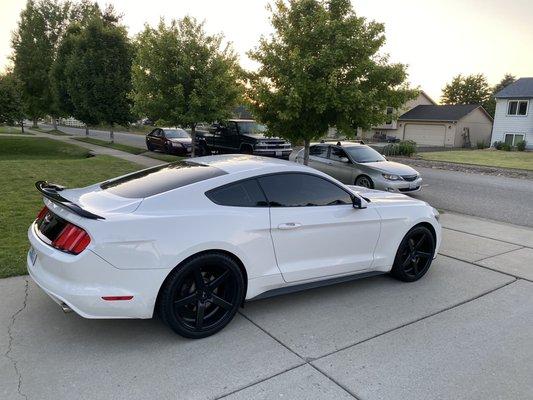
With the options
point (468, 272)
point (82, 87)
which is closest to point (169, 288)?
point (468, 272)

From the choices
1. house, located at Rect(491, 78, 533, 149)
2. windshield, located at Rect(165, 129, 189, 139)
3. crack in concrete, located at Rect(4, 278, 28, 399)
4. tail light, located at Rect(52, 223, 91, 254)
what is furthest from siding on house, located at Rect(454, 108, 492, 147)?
tail light, located at Rect(52, 223, 91, 254)

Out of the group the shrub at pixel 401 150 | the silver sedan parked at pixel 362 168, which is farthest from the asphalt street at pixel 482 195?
the shrub at pixel 401 150

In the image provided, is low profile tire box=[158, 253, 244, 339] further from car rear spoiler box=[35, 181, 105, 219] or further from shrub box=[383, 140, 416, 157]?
shrub box=[383, 140, 416, 157]

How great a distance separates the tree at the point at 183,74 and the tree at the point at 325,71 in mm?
3750

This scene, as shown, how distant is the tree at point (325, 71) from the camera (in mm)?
9664

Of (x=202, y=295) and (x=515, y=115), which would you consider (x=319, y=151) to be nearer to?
(x=202, y=295)

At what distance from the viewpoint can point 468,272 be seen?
548 centimetres

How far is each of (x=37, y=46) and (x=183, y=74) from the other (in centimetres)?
3043

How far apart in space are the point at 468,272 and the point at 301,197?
2681 millimetres

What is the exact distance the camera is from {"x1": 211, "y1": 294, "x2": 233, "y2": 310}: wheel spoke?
3645 millimetres

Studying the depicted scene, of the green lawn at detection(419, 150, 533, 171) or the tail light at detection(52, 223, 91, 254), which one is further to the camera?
the green lawn at detection(419, 150, 533, 171)

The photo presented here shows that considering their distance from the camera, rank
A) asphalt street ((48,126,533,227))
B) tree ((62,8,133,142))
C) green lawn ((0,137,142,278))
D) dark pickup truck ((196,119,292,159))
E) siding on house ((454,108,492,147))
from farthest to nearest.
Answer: siding on house ((454,108,492,147)) → tree ((62,8,133,142)) → dark pickup truck ((196,119,292,159)) → asphalt street ((48,126,533,227)) → green lawn ((0,137,142,278))

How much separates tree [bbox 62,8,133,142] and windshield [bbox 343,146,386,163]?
13.9m

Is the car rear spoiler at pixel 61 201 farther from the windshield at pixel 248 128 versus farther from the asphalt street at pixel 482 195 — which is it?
the windshield at pixel 248 128
